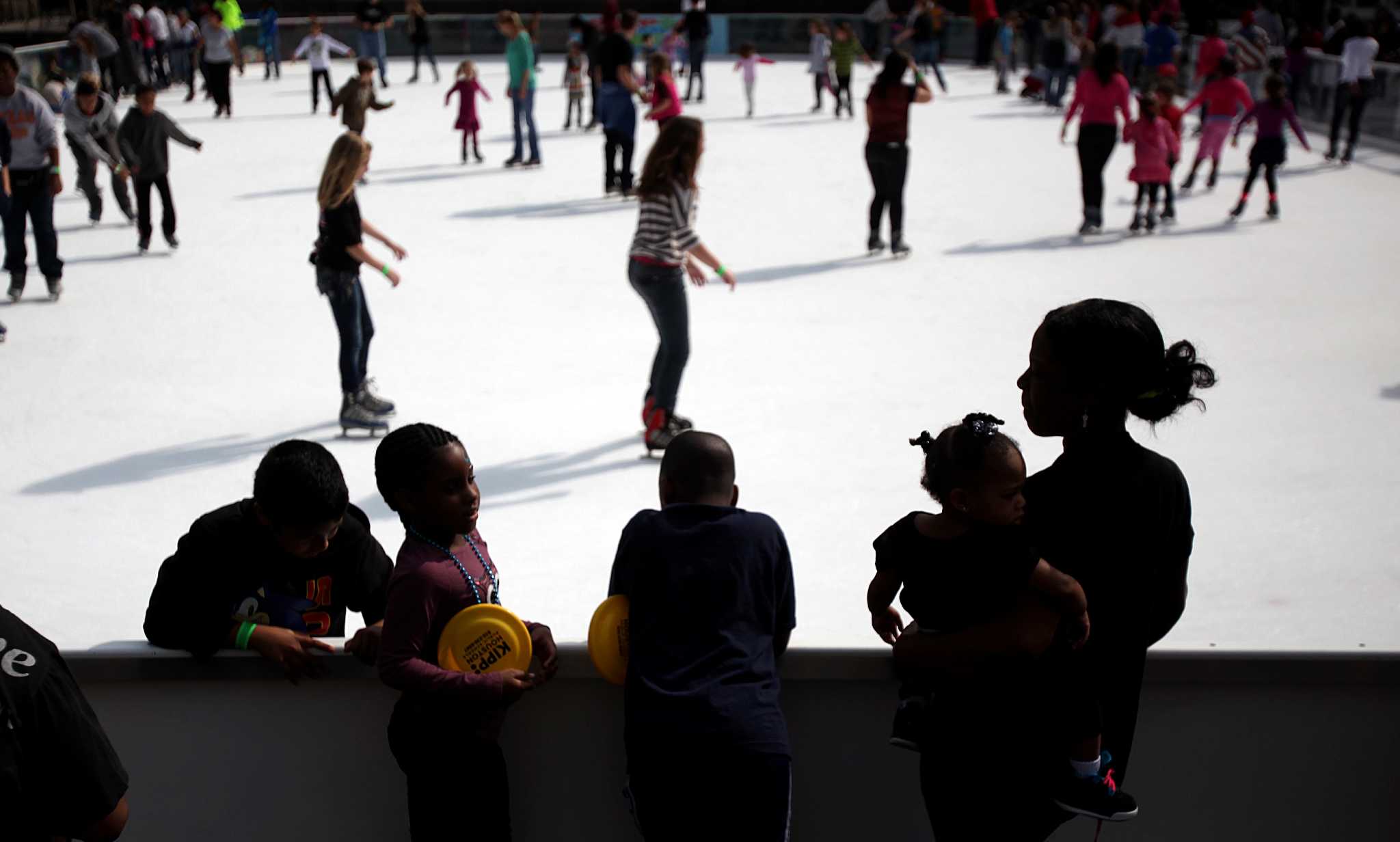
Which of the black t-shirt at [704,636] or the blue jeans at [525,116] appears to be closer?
the black t-shirt at [704,636]

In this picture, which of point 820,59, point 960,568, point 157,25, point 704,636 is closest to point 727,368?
point 704,636

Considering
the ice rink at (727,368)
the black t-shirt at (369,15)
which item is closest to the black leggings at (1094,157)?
the ice rink at (727,368)

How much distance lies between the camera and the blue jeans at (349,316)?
22.0 ft

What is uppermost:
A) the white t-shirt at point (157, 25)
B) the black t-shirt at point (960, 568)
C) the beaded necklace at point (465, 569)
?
the white t-shirt at point (157, 25)

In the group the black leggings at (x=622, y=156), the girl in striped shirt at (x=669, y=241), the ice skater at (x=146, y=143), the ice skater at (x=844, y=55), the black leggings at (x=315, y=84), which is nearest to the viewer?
the girl in striped shirt at (x=669, y=241)

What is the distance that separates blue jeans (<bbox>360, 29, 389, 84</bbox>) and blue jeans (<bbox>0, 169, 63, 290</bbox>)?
541 inches

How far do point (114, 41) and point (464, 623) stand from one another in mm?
23083

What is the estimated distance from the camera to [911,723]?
8.37 ft

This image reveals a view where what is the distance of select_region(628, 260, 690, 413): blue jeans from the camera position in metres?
6.38

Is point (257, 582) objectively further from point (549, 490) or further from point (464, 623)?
point (549, 490)

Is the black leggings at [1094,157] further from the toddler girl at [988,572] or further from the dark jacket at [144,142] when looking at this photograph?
the toddler girl at [988,572]

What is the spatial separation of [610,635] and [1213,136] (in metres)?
12.7

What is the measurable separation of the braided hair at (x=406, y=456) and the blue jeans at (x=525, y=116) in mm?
12900

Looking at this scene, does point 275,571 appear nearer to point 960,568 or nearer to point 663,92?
point 960,568
